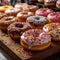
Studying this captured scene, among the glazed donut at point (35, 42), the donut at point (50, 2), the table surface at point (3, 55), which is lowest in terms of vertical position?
the table surface at point (3, 55)

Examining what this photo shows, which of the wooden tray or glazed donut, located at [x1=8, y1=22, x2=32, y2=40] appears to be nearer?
the wooden tray

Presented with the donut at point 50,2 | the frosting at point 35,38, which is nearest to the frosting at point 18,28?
the frosting at point 35,38

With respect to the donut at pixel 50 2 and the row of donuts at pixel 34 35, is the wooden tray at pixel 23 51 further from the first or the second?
the donut at pixel 50 2

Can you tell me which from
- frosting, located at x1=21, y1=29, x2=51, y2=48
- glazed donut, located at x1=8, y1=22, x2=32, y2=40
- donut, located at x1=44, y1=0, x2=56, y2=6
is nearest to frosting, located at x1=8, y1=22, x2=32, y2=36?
glazed donut, located at x1=8, y1=22, x2=32, y2=40

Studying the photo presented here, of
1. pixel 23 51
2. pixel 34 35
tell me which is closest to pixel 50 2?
pixel 34 35

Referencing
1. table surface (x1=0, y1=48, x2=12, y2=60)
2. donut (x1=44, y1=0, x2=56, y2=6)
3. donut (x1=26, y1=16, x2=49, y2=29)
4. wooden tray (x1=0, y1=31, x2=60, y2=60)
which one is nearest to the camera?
wooden tray (x1=0, y1=31, x2=60, y2=60)

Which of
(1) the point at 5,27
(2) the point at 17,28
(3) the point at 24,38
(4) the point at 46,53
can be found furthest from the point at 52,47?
(1) the point at 5,27

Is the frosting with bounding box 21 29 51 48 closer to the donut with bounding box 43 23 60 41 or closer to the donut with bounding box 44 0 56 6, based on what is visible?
the donut with bounding box 43 23 60 41

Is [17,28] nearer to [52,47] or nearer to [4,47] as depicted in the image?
[4,47]

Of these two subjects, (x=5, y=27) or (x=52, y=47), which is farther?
(x=5, y=27)
